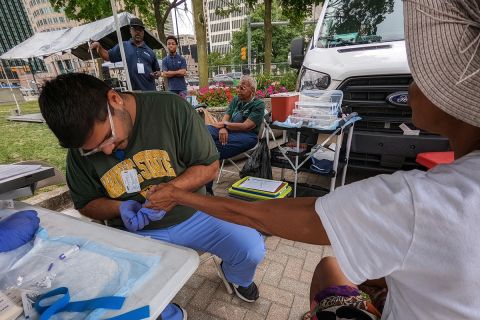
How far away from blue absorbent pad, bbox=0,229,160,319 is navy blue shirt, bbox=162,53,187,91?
543 cm

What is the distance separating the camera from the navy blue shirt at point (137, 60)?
5160mm

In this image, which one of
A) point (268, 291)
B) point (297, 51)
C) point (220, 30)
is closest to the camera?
point (268, 291)

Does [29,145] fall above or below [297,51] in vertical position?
below

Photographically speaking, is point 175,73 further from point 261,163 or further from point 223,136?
point 261,163

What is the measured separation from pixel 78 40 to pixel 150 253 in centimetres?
961

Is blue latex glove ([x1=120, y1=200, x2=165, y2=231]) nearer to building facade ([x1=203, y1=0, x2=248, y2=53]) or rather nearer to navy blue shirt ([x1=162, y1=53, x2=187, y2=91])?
navy blue shirt ([x1=162, y1=53, x2=187, y2=91])

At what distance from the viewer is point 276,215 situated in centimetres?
82

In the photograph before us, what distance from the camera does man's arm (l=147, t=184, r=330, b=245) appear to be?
0.75 m

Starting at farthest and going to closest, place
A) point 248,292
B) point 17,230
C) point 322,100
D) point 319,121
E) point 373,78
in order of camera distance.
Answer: point 322,100 → point 373,78 → point 319,121 → point 248,292 → point 17,230

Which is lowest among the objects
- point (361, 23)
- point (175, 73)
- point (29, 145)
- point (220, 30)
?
point (29, 145)

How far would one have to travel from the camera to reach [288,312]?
5.98 ft

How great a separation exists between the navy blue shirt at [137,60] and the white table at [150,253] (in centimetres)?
448

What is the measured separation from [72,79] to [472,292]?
160 cm

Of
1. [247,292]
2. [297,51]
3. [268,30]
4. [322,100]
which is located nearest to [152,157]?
[247,292]
